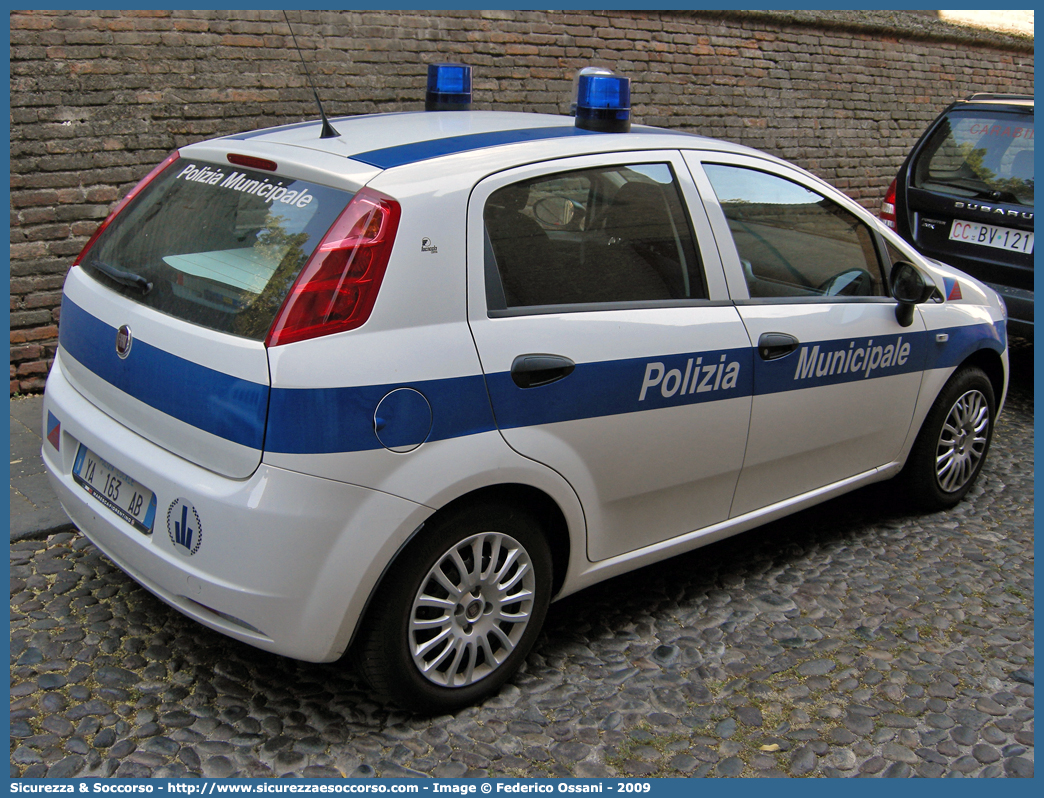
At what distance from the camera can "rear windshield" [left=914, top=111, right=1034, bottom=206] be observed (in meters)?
6.15

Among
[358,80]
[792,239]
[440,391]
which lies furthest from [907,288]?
[358,80]

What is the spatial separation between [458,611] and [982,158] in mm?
5182

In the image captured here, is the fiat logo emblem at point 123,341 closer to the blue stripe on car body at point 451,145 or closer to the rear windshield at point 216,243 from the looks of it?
the rear windshield at point 216,243

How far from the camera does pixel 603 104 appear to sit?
134 inches

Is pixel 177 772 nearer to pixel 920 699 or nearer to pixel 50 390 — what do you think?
pixel 50 390

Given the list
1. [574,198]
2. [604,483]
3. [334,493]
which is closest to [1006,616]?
[604,483]

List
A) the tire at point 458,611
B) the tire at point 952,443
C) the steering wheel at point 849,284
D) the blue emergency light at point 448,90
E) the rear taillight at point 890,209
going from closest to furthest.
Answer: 1. the tire at point 458,611
2. the steering wheel at point 849,284
3. the blue emergency light at point 448,90
4. the tire at point 952,443
5. the rear taillight at point 890,209

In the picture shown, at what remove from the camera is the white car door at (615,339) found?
2.83 m

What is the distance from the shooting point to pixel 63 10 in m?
5.61

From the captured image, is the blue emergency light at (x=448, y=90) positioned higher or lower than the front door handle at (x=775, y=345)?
higher

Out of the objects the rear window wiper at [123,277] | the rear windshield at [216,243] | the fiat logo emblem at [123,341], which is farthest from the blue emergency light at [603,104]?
the fiat logo emblem at [123,341]

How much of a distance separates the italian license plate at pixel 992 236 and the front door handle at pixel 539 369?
4.32 meters

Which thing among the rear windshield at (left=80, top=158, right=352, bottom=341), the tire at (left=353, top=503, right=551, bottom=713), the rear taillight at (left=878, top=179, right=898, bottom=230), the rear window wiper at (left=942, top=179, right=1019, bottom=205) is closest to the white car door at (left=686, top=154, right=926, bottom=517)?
the tire at (left=353, top=503, right=551, bottom=713)

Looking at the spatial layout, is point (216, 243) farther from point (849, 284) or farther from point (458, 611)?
point (849, 284)
